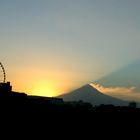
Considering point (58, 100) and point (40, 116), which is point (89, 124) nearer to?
point (40, 116)

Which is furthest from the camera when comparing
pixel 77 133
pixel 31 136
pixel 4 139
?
pixel 77 133

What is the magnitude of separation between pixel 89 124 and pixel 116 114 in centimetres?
1449

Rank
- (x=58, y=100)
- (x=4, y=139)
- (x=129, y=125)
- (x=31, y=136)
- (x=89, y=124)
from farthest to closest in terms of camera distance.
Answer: (x=58, y=100)
(x=129, y=125)
(x=89, y=124)
(x=31, y=136)
(x=4, y=139)

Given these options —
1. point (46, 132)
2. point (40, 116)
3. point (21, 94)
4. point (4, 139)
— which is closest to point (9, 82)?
point (21, 94)

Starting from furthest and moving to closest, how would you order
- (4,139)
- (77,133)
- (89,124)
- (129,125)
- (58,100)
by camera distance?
1. (58,100)
2. (129,125)
3. (89,124)
4. (77,133)
5. (4,139)

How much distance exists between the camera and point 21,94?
267 ft

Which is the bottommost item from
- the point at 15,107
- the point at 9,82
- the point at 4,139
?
the point at 4,139

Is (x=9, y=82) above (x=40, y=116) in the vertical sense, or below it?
above

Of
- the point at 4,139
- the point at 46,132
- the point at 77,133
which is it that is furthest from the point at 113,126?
the point at 4,139

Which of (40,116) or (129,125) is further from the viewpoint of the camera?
(129,125)

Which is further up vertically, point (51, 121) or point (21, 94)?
point (21, 94)

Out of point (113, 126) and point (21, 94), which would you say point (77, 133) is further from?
point (21, 94)

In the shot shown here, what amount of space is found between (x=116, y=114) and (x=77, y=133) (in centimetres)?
2274

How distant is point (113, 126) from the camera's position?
80188mm
